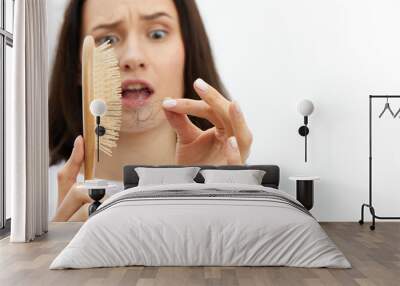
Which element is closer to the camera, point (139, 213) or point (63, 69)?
point (139, 213)

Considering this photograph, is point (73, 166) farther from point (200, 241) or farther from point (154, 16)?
point (200, 241)

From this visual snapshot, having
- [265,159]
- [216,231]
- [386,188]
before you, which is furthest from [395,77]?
[216,231]

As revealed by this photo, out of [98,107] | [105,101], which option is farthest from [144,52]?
[98,107]

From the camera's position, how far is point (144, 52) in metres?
7.65

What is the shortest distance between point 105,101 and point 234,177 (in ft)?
6.56

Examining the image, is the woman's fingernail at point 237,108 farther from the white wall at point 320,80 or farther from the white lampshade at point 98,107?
the white lampshade at point 98,107

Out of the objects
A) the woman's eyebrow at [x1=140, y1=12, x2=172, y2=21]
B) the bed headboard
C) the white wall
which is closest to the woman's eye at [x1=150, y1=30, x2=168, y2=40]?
the woman's eyebrow at [x1=140, y1=12, x2=172, y2=21]

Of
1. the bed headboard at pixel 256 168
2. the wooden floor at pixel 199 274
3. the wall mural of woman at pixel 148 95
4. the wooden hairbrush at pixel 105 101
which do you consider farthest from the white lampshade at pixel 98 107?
the wooden floor at pixel 199 274

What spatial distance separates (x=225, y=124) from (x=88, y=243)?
10.8 ft

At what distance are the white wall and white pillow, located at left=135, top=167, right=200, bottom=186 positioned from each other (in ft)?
3.07

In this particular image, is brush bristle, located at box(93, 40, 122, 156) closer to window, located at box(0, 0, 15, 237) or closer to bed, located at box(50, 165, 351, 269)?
window, located at box(0, 0, 15, 237)

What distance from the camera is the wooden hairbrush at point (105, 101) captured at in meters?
7.67

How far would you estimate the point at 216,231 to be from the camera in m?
4.76

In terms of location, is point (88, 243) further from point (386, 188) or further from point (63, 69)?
point (386, 188)
